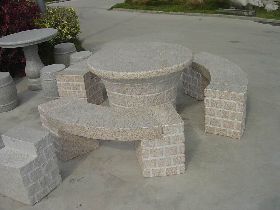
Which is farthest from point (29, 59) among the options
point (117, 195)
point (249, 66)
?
point (249, 66)

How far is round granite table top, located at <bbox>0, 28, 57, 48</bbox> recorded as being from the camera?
6.82 meters

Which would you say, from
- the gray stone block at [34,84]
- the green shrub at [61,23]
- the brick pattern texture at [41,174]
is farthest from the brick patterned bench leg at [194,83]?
the green shrub at [61,23]

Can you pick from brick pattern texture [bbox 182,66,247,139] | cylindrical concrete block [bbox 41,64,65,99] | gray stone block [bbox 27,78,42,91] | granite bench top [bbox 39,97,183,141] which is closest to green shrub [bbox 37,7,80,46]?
gray stone block [bbox 27,78,42,91]

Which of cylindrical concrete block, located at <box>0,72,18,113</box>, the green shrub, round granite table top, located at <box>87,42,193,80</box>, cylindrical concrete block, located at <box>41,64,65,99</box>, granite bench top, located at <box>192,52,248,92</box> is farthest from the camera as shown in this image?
the green shrub

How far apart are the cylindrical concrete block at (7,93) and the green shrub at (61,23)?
295 cm

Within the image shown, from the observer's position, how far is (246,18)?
1352cm

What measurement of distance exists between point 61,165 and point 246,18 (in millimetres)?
11286

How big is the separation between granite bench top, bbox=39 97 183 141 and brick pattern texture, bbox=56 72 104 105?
1.30 metres

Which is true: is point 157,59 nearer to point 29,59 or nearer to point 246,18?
point 29,59

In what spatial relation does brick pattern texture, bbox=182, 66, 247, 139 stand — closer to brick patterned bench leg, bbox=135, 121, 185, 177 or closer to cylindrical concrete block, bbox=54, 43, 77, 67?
brick patterned bench leg, bbox=135, 121, 185, 177

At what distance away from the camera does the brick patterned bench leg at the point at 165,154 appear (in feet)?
13.6

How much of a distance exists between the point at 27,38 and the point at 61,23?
261 cm

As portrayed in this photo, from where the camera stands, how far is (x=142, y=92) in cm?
502

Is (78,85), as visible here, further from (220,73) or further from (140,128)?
(220,73)
